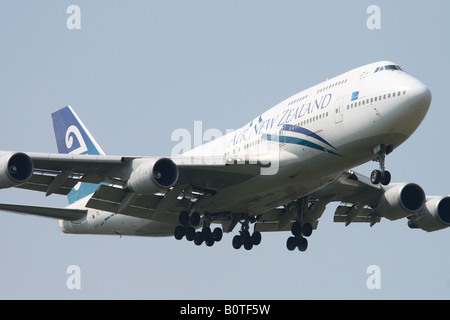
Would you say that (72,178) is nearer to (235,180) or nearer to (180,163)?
(180,163)

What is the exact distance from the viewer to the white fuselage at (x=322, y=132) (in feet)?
112

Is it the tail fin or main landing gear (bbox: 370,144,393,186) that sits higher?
the tail fin

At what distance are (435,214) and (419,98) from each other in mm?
14149

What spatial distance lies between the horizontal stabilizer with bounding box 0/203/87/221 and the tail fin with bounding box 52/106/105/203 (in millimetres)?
2103

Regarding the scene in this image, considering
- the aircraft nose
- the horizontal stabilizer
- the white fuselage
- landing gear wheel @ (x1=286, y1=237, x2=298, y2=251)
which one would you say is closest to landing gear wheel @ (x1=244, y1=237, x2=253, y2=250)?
landing gear wheel @ (x1=286, y1=237, x2=298, y2=251)

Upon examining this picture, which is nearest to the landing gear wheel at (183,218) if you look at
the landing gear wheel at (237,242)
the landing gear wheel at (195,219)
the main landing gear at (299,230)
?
the landing gear wheel at (195,219)

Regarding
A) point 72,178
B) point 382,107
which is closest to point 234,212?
point 72,178

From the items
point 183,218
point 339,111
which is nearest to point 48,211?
point 183,218

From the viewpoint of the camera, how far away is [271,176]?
3731cm

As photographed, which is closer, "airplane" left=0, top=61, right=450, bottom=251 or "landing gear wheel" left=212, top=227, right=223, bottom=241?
"airplane" left=0, top=61, right=450, bottom=251

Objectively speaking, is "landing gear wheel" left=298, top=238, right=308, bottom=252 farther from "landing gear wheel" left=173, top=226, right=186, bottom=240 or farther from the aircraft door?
the aircraft door

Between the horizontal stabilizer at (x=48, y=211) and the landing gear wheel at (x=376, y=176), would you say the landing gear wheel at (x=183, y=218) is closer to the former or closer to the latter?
the horizontal stabilizer at (x=48, y=211)

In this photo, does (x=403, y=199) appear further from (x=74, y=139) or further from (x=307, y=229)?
(x=74, y=139)

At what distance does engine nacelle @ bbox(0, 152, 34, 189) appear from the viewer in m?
35.3
